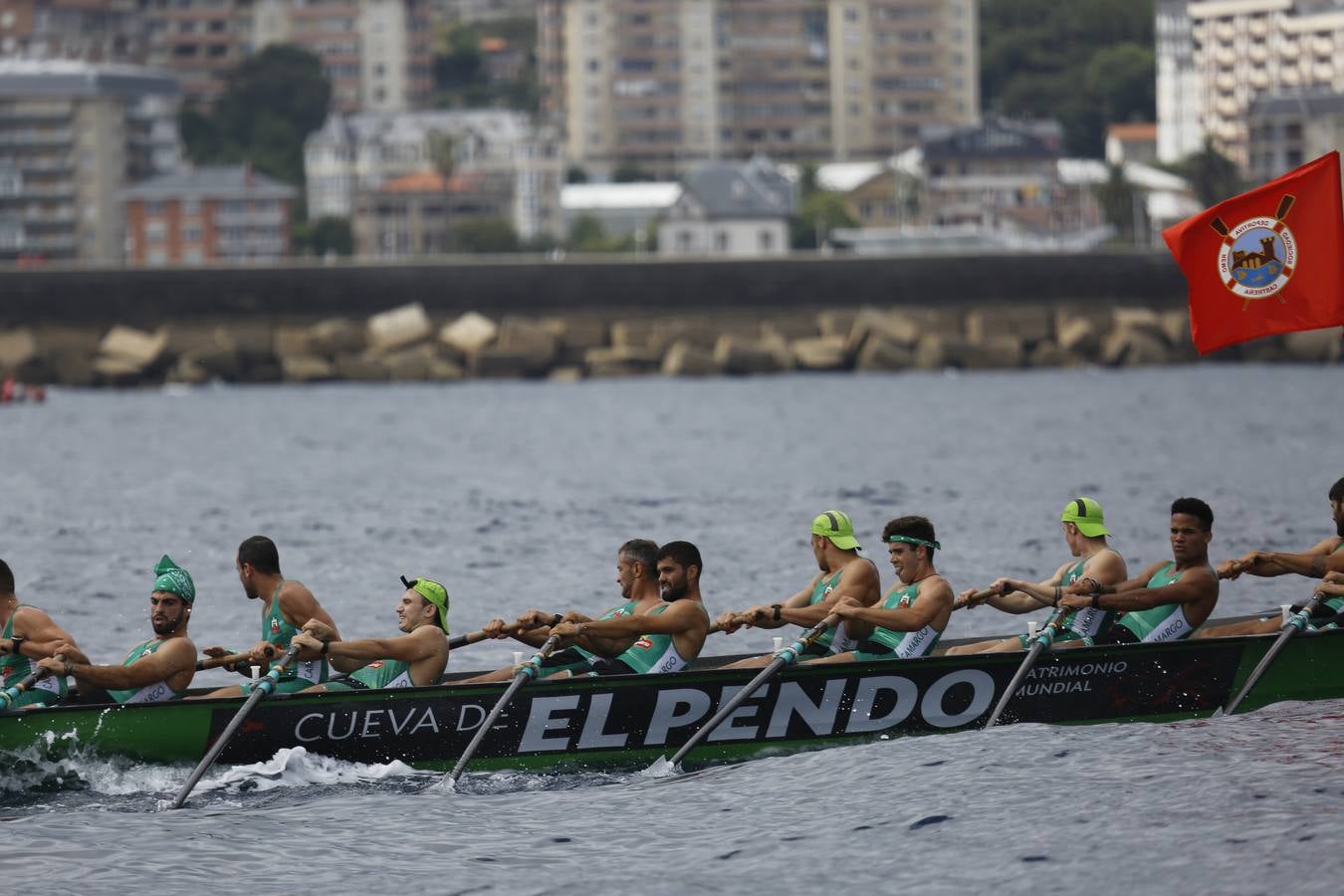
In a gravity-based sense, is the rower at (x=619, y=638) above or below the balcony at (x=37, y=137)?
below

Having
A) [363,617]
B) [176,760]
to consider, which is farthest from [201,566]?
[176,760]

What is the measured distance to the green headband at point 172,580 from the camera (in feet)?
52.7

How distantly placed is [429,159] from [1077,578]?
161 m

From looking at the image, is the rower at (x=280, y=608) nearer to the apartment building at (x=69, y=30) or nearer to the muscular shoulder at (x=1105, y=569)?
the muscular shoulder at (x=1105, y=569)

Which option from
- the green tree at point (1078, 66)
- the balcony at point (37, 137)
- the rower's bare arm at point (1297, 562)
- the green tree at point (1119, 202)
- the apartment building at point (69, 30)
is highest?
the apartment building at point (69, 30)

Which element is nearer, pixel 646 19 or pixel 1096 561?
pixel 1096 561

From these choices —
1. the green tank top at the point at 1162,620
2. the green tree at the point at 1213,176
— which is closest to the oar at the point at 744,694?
the green tank top at the point at 1162,620

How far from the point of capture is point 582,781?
16.5 metres

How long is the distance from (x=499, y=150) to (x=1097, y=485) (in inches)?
5285

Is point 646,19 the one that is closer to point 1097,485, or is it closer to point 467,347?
point 467,347

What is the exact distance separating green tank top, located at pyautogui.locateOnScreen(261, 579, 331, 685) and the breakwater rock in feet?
199

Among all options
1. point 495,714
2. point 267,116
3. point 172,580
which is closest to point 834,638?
point 495,714

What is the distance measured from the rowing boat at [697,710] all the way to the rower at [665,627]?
28cm

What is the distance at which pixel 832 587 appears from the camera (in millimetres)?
17391
